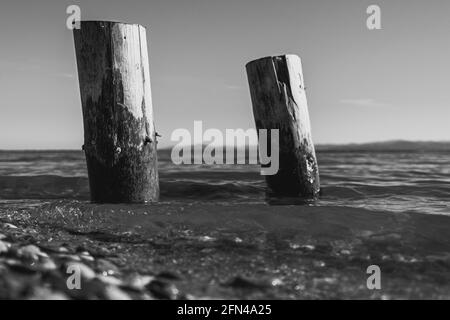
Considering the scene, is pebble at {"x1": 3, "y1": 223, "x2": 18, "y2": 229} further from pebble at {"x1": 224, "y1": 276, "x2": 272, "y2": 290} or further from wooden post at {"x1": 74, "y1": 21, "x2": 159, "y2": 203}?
pebble at {"x1": 224, "y1": 276, "x2": 272, "y2": 290}

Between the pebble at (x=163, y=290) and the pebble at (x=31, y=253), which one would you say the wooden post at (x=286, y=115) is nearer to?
the pebble at (x=163, y=290)

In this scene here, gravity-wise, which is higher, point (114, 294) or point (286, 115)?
point (286, 115)

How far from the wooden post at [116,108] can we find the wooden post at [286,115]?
1697 millimetres

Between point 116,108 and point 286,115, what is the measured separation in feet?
7.86

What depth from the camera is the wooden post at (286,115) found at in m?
6.43

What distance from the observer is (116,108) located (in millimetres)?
5352

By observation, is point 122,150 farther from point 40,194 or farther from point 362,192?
point 362,192

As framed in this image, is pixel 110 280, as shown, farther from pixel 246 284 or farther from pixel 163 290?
pixel 246 284

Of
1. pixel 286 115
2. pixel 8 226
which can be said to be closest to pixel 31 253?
pixel 8 226

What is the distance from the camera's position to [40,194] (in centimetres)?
874

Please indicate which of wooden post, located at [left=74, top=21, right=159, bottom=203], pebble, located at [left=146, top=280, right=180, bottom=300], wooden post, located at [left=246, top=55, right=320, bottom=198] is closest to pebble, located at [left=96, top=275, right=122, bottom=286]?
pebble, located at [left=146, top=280, right=180, bottom=300]

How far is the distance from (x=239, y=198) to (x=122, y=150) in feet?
10.3

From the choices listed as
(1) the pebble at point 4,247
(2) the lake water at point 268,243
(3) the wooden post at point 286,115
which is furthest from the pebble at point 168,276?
(3) the wooden post at point 286,115
